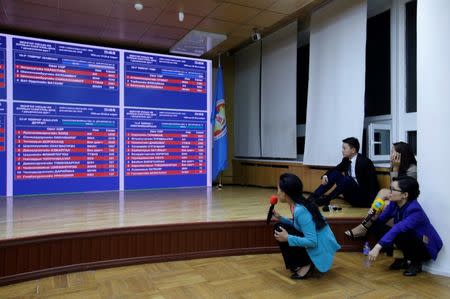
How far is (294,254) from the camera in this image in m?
2.31

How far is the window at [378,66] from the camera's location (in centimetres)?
405

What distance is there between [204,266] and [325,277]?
34.5 inches

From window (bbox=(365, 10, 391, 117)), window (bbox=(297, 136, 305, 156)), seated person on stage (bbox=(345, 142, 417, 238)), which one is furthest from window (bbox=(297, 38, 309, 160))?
seated person on stage (bbox=(345, 142, 417, 238))

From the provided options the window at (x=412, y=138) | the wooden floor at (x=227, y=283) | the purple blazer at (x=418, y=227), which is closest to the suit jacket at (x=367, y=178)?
the window at (x=412, y=138)

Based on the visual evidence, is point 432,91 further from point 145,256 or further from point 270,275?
point 145,256

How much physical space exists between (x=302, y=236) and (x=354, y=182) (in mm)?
1542

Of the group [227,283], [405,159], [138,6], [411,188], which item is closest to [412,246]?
[411,188]

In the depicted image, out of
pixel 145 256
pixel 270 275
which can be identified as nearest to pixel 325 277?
pixel 270 275

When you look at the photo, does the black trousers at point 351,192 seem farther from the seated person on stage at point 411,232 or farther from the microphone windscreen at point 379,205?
the seated person on stage at point 411,232

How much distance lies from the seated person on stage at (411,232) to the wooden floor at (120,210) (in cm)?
78

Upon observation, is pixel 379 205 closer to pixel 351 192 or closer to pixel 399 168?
pixel 399 168

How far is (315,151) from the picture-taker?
4473 mm

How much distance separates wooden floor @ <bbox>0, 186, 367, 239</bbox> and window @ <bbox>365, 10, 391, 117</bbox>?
4.53 ft

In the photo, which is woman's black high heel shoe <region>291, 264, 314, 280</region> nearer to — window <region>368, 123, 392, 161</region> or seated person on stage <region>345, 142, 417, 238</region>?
seated person on stage <region>345, 142, 417, 238</region>
